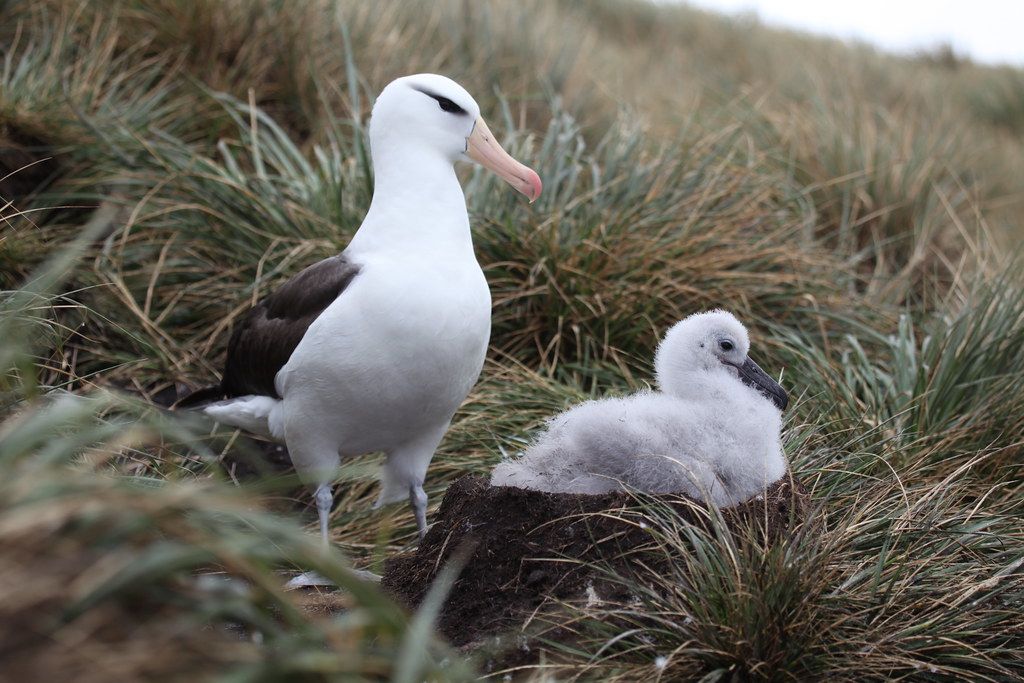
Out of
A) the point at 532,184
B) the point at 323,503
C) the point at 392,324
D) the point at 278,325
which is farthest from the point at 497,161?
the point at 323,503

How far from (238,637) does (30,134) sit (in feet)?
11.8

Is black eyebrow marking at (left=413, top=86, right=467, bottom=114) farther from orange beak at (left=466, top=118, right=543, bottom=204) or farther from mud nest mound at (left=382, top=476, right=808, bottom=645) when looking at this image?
mud nest mound at (left=382, top=476, right=808, bottom=645)

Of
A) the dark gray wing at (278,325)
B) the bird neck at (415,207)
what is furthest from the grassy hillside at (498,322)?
the bird neck at (415,207)

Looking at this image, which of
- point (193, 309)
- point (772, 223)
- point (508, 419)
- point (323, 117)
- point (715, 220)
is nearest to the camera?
point (508, 419)

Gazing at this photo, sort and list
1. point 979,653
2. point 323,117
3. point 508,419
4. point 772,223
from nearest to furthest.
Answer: point 979,653 < point 508,419 < point 772,223 < point 323,117

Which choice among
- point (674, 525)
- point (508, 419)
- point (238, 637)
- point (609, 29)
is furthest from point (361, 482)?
point (609, 29)

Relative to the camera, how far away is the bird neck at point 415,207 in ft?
12.4

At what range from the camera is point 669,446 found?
327cm

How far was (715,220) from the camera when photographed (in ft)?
19.4

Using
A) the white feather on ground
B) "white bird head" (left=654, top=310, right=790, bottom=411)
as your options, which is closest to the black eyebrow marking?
"white bird head" (left=654, top=310, right=790, bottom=411)

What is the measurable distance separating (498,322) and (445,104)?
1463 mm

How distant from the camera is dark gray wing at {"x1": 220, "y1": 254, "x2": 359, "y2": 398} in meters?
3.84

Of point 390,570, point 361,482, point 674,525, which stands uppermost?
point 674,525

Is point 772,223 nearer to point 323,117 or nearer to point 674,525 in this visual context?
point 323,117
